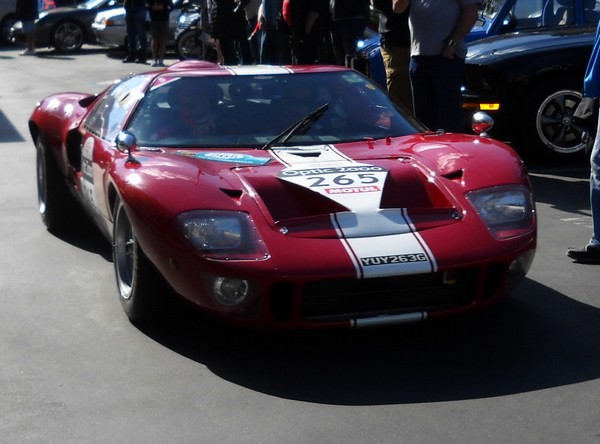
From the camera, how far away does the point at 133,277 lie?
188 inches

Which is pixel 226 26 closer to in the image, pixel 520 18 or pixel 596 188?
pixel 520 18

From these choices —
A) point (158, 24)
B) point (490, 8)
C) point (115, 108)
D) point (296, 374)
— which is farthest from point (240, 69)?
point (158, 24)

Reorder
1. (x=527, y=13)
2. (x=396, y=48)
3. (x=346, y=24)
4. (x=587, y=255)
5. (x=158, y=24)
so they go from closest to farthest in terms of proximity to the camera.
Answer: (x=587, y=255)
(x=396, y=48)
(x=527, y=13)
(x=346, y=24)
(x=158, y=24)

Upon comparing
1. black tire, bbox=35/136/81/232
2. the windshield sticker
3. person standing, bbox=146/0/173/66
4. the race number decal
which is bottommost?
person standing, bbox=146/0/173/66

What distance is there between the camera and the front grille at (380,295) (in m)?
4.29

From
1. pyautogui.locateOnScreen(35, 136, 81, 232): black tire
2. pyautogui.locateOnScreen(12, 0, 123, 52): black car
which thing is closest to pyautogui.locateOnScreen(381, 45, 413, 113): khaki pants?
pyautogui.locateOnScreen(35, 136, 81, 232): black tire

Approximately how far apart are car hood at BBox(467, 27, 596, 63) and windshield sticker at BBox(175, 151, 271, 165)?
4.41 m

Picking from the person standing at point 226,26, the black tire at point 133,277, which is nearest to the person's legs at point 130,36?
the person standing at point 226,26

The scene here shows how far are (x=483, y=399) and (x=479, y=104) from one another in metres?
5.32

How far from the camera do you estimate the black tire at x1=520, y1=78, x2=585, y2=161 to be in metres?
8.91

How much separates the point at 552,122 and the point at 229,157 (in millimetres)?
4601

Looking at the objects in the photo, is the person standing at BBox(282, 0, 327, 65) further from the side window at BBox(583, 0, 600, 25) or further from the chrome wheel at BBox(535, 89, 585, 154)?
the chrome wheel at BBox(535, 89, 585, 154)

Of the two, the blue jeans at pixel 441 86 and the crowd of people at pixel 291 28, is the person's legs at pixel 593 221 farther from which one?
the crowd of people at pixel 291 28

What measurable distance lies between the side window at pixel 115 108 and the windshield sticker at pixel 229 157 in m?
0.67
